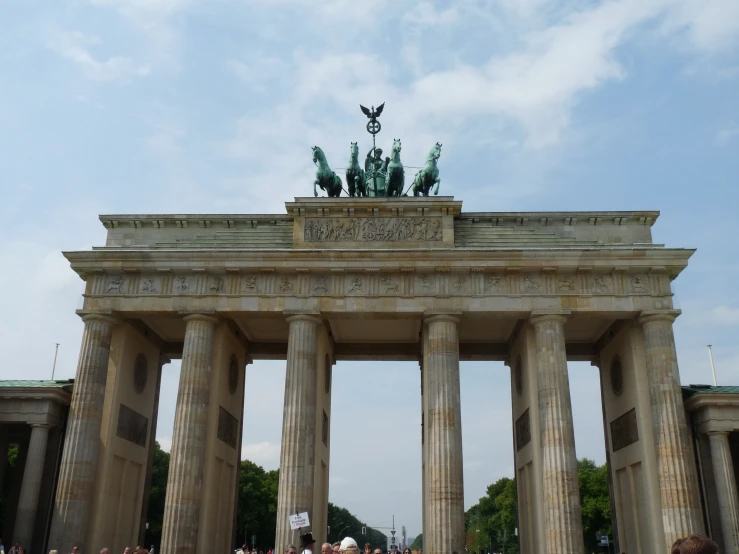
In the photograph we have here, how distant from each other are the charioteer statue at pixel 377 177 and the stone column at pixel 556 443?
31.5ft

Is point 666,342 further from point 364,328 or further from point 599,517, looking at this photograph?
point 599,517

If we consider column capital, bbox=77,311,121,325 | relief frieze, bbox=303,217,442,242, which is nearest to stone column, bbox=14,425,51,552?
column capital, bbox=77,311,121,325

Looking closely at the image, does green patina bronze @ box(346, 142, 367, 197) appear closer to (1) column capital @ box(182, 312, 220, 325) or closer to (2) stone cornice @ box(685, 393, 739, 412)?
(1) column capital @ box(182, 312, 220, 325)

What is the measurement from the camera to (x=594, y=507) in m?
78.1

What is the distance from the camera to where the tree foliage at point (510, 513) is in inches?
3088

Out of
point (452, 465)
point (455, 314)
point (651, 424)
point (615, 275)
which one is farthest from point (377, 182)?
point (651, 424)

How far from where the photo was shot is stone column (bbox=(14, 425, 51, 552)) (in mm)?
30955

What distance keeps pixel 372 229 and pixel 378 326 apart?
230 inches

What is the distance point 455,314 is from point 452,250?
305 cm

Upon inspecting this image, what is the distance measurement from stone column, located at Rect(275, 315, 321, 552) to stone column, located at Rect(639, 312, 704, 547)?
15529 mm

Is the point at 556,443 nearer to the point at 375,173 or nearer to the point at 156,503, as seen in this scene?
the point at 375,173

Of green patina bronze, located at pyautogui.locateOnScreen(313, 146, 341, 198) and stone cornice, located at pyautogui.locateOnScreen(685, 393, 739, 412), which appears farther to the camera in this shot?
green patina bronze, located at pyautogui.locateOnScreen(313, 146, 341, 198)

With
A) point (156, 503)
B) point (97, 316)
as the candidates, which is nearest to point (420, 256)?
point (97, 316)

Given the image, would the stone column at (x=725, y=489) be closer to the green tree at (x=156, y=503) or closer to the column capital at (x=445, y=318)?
the column capital at (x=445, y=318)
